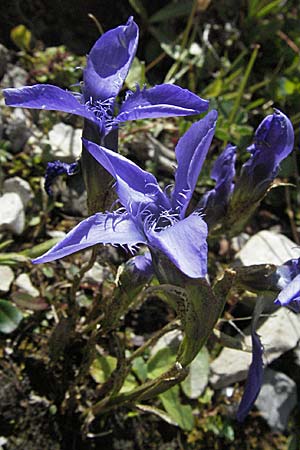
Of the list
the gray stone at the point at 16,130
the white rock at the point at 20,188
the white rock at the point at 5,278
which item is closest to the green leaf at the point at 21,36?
the gray stone at the point at 16,130

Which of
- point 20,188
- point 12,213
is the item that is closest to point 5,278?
point 12,213

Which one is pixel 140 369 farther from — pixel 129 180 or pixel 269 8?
pixel 269 8

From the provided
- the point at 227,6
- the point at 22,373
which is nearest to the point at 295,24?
the point at 227,6

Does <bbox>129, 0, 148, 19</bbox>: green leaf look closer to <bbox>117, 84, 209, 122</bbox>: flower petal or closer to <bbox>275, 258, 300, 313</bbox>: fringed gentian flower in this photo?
<bbox>117, 84, 209, 122</bbox>: flower petal

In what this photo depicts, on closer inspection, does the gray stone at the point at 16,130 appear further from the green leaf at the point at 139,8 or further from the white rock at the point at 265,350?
the white rock at the point at 265,350

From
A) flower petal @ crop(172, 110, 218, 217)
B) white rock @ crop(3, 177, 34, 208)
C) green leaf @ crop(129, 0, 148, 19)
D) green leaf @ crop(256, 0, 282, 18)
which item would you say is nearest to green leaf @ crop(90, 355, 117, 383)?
white rock @ crop(3, 177, 34, 208)

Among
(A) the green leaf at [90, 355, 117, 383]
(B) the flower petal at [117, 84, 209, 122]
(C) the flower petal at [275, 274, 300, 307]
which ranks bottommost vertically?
(A) the green leaf at [90, 355, 117, 383]
